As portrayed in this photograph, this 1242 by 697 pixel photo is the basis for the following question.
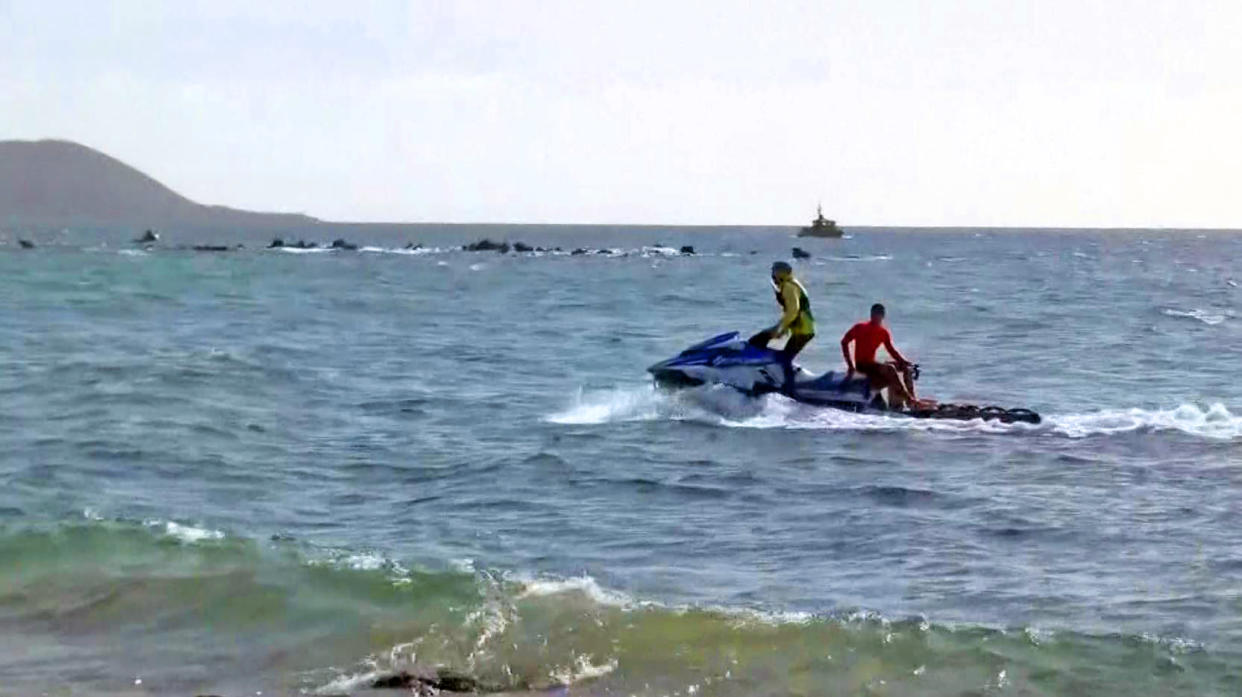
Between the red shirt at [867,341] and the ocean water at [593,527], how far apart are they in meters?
0.89

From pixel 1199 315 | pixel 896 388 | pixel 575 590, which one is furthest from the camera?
pixel 1199 315

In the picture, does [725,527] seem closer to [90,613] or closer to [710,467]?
[710,467]

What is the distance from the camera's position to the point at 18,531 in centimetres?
1357

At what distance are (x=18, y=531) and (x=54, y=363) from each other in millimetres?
14648

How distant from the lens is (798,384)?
68.2 feet

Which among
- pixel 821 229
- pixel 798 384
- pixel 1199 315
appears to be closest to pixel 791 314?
pixel 798 384

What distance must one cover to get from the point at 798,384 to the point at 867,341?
105cm

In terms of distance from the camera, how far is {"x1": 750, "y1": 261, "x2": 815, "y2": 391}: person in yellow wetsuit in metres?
19.9

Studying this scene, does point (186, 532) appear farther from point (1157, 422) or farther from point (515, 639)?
point (1157, 422)

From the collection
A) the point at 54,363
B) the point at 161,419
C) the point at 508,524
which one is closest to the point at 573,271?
the point at 54,363

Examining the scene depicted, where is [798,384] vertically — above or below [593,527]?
above

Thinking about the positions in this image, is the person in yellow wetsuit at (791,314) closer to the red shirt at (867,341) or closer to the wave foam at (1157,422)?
the red shirt at (867,341)

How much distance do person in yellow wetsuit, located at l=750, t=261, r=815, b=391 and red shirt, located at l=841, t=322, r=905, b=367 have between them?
1.63 feet

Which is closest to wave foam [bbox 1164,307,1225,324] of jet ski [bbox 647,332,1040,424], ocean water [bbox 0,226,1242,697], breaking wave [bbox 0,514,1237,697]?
ocean water [bbox 0,226,1242,697]
